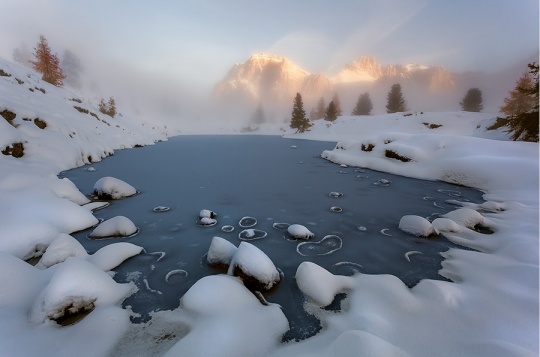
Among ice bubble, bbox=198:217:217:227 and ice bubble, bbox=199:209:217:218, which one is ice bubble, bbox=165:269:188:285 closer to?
ice bubble, bbox=198:217:217:227

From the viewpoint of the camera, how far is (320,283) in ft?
11.3

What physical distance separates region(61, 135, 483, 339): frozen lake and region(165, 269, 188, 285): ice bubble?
0.02m

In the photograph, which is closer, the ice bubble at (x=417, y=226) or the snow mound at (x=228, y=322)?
the snow mound at (x=228, y=322)

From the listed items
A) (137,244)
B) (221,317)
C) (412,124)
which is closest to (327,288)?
(221,317)

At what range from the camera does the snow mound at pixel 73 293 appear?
268 cm

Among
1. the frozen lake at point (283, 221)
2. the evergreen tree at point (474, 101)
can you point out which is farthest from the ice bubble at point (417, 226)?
the evergreen tree at point (474, 101)

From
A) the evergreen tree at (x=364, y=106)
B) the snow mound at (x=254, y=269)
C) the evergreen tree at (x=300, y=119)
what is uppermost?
the evergreen tree at (x=364, y=106)

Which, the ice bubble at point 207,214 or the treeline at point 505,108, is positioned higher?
the treeline at point 505,108

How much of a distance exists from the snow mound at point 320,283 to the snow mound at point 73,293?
2.63 meters

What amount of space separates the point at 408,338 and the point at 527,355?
994mm

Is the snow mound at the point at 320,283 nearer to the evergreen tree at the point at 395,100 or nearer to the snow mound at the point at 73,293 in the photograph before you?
the snow mound at the point at 73,293

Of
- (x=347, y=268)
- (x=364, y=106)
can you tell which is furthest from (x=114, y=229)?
(x=364, y=106)

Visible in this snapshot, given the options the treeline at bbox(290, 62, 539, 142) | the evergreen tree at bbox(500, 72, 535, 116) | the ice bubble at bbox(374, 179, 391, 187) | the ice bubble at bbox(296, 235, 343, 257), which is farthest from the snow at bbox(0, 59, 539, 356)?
the evergreen tree at bbox(500, 72, 535, 116)

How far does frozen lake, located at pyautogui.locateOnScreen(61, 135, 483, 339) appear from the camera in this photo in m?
3.73
